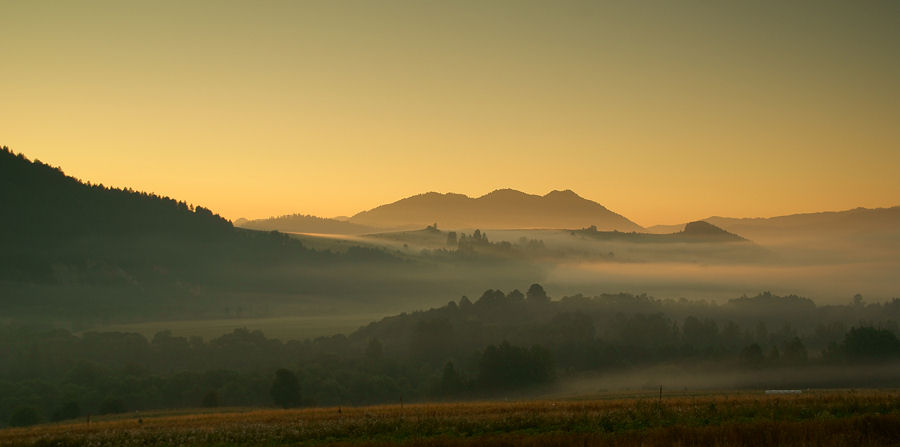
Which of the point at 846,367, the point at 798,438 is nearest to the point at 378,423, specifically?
the point at 798,438

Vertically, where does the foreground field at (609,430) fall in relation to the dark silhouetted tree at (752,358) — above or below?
above

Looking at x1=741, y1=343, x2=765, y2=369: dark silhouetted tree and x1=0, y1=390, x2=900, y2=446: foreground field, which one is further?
x1=741, y1=343, x2=765, y2=369: dark silhouetted tree

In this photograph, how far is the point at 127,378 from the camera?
16788 centimetres

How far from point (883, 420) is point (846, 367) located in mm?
162733

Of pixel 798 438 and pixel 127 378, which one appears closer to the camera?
pixel 798 438

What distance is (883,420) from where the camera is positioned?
101ft

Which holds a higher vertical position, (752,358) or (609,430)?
(609,430)

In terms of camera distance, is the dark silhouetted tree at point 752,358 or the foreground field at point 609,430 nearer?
the foreground field at point 609,430

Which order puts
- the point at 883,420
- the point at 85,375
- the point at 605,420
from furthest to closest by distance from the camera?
the point at 85,375 < the point at 605,420 < the point at 883,420

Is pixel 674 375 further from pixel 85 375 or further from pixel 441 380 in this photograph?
pixel 85 375

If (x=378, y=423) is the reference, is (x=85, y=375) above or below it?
below

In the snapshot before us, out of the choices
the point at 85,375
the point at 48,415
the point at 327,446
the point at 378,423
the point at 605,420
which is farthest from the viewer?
the point at 85,375

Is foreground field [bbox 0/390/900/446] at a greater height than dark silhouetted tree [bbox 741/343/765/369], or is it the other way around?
foreground field [bbox 0/390/900/446]

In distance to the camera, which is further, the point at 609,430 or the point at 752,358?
the point at 752,358
